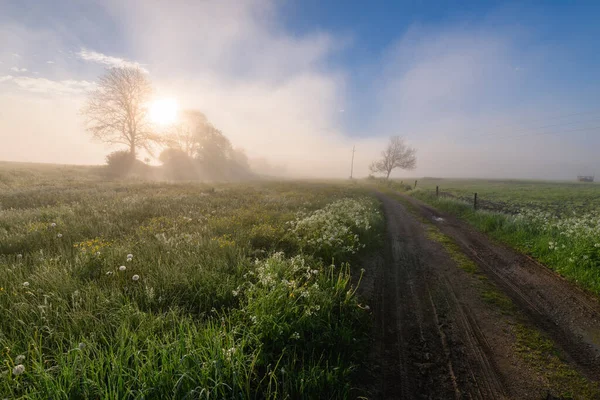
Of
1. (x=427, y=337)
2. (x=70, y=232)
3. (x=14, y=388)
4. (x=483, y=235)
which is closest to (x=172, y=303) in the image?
(x=14, y=388)

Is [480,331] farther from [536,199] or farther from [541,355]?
[536,199]

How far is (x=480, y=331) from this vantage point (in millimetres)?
4535

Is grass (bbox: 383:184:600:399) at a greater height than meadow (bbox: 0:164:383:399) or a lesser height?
lesser

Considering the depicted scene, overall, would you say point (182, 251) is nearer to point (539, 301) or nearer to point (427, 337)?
point (427, 337)

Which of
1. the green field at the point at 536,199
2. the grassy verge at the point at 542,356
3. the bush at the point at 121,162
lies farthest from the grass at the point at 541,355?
the bush at the point at 121,162

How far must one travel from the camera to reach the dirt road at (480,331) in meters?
3.44

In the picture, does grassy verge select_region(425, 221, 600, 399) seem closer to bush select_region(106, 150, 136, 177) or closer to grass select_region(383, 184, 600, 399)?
grass select_region(383, 184, 600, 399)

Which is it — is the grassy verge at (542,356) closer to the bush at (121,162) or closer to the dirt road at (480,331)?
the dirt road at (480,331)

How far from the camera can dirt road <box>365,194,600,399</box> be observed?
3.44m

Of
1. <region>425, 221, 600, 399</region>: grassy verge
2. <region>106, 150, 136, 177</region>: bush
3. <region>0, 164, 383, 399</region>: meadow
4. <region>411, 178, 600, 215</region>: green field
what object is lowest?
<region>425, 221, 600, 399</region>: grassy verge

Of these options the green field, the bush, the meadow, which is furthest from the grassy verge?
the bush

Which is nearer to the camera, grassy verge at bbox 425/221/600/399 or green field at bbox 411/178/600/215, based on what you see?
grassy verge at bbox 425/221/600/399

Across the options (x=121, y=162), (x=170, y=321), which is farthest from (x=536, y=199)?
(x=121, y=162)

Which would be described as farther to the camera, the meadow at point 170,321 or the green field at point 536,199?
the green field at point 536,199
